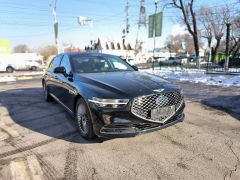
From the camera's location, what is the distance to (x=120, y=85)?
4223mm

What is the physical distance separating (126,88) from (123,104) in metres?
0.35

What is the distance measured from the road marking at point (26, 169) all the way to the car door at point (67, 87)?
4.90 ft

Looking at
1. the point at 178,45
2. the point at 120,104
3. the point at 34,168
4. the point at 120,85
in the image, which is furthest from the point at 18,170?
the point at 178,45

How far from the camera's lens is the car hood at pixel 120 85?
3.96m

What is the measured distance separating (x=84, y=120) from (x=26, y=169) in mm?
1322

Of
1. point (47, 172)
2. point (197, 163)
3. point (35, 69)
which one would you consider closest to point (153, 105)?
point (197, 163)

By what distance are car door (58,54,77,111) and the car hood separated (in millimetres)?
266

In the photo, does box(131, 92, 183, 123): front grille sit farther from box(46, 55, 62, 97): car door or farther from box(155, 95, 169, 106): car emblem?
box(46, 55, 62, 97): car door

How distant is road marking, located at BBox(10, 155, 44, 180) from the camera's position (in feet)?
11.0

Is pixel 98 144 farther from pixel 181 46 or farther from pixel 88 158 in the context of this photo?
pixel 181 46

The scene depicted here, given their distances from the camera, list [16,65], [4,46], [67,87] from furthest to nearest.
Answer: [4,46] < [16,65] < [67,87]

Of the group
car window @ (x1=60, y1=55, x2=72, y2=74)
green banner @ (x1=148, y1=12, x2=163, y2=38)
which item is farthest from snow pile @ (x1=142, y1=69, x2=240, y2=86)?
car window @ (x1=60, y1=55, x2=72, y2=74)

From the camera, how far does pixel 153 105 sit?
399 centimetres

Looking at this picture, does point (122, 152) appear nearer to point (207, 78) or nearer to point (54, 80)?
point (54, 80)
